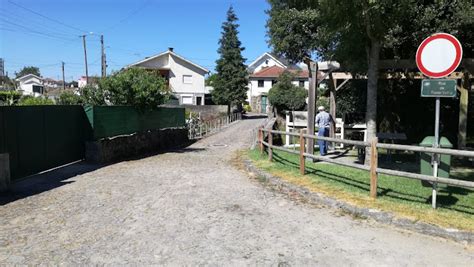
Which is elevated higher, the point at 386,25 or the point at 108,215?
the point at 386,25

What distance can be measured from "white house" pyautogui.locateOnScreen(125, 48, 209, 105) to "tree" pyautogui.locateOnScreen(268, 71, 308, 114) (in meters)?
16.4

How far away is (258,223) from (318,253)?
141 cm

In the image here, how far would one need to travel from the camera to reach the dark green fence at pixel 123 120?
13.1 metres

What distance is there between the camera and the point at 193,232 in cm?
595

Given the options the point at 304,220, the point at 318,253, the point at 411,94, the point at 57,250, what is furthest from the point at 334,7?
the point at 411,94

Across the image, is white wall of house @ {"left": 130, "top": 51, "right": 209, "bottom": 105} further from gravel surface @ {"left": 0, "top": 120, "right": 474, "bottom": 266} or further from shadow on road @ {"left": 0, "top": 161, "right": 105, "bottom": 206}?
gravel surface @ {"left": 0, "top": 120, "right": 474, "bottom": 266}

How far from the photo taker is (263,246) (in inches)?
212

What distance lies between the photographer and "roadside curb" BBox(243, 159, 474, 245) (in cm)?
564

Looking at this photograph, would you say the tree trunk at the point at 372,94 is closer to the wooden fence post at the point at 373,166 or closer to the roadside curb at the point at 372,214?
the roadside curb at the point at 372,214

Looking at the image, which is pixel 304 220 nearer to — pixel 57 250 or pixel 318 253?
pixel 318 253

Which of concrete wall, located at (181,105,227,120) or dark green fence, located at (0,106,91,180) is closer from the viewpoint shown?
dark green fence, located at (0,106,91,180)

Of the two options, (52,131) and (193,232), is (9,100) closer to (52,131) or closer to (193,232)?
(52,131)

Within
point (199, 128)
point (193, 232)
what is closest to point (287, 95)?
point (199, 128)

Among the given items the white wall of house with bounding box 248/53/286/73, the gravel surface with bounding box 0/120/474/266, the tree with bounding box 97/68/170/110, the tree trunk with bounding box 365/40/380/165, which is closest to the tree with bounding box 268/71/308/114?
the tree with bounding box 97/68/170/110
